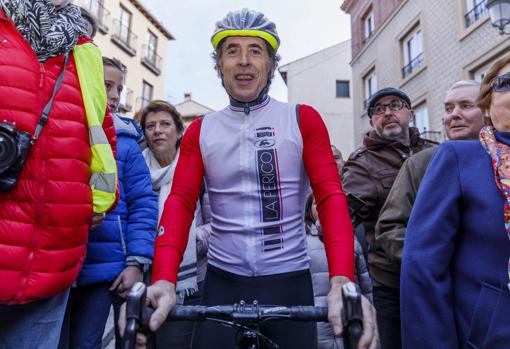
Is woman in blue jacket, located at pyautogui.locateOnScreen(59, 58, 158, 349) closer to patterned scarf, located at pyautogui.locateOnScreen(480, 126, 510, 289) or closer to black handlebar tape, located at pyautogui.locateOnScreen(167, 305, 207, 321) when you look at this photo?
black handlebar tape, located at pyautogui.locateOnScreen(167, 305, 207, 321)

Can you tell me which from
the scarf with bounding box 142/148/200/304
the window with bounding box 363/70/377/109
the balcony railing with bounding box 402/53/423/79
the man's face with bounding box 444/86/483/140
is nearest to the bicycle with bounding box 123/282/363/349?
the scarf with bounding box 142/148/200/304

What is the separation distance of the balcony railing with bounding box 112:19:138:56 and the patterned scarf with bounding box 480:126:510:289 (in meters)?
22.7

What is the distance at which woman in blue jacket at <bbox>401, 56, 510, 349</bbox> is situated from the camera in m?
1.47

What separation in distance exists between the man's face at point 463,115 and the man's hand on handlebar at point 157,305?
2.47 meters

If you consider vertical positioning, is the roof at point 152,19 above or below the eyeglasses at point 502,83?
above

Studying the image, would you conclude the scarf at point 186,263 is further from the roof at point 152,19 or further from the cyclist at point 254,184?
the roof at point 152,19

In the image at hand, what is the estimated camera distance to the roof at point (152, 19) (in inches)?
953

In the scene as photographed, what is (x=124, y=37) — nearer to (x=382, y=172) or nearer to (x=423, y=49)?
(x=423, y=49)

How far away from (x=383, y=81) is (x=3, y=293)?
16380 millimetres

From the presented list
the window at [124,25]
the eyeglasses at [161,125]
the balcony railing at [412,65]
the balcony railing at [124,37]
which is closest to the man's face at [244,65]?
the eyeglasses at [161,125]

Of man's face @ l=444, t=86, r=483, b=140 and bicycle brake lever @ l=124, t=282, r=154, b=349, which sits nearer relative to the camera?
bicycle brake lever @ l=124, t=282, r=154, b=349

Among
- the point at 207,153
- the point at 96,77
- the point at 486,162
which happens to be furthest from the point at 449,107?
the point at 96,77

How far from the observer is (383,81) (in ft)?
53.0

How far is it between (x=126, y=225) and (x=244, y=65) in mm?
1214
